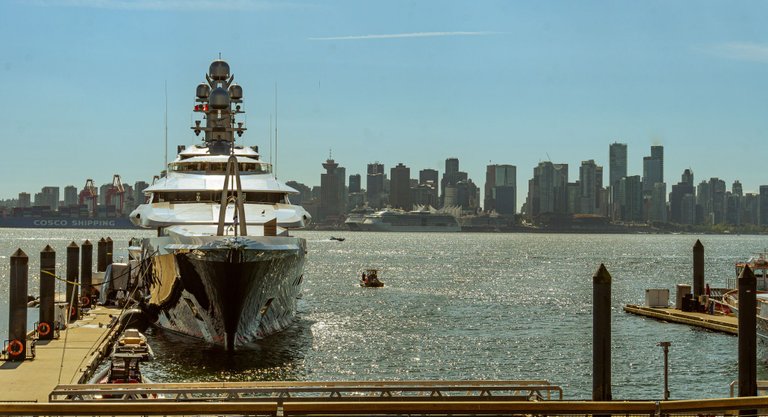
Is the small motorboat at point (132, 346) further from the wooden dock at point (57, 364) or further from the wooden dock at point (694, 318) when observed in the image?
the wooden dock at point (694, 318)

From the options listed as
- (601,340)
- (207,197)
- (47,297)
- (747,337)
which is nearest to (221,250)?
(47,297)

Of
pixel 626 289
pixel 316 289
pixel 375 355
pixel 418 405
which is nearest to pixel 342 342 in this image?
pixel 375 355

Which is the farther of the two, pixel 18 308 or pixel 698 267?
pixel 698 267

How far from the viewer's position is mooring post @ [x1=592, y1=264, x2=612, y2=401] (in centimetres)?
2333

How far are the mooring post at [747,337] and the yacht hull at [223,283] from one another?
18.5 m

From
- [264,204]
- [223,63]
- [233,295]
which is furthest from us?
[223,63]

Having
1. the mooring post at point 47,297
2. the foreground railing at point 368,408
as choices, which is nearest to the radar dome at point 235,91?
the mooring post at point 47,297

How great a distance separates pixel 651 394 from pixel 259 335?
1700cm

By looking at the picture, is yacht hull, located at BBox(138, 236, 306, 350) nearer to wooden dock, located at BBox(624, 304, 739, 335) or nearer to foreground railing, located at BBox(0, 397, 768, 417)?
foreground railing, located at BBox(0, 397, 768, 417)

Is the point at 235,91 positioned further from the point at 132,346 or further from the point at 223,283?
the point at 132,346

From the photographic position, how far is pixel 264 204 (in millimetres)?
53125

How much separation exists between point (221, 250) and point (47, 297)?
282 inches

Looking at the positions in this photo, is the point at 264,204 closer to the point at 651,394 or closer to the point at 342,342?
the point at 342,342

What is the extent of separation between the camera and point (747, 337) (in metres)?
26.9
